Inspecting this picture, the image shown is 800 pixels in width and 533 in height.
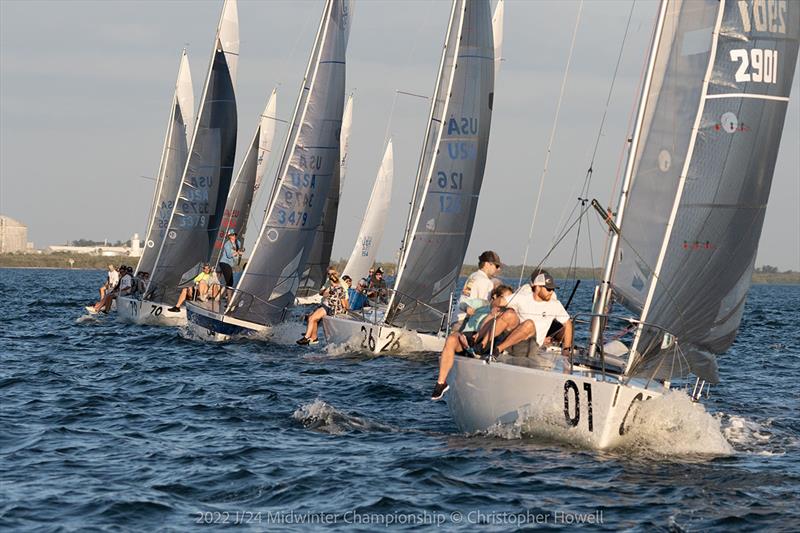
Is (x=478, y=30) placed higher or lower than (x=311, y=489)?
higher

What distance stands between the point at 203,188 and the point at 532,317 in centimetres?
1968

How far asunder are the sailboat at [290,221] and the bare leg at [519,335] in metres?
12.7

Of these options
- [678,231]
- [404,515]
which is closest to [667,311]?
[678,231]

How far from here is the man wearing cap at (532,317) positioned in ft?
45.5

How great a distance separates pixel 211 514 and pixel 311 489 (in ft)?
3.85

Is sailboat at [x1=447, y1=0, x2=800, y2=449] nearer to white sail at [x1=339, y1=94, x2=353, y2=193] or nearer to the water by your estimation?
the water

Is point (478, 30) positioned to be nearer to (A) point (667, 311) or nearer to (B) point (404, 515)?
(A) point (667, 311)

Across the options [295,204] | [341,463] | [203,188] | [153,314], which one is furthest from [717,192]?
[203,188]

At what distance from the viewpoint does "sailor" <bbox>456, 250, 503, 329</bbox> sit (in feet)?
51.5

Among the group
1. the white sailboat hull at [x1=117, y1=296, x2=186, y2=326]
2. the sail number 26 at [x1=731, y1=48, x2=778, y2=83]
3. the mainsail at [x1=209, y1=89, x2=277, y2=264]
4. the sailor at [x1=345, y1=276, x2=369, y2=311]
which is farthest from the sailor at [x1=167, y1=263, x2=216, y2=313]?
the sail number 26 at [x1=731, y1=48, x2=778, y2=83]

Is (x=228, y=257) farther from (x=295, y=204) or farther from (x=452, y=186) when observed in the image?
(x=452, y=186)

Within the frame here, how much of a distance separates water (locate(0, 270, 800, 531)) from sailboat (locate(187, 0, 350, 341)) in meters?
6.64

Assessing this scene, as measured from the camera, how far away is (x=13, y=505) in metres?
10.1

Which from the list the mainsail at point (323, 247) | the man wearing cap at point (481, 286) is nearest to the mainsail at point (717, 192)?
the man wearing cap at point (481, 286)
